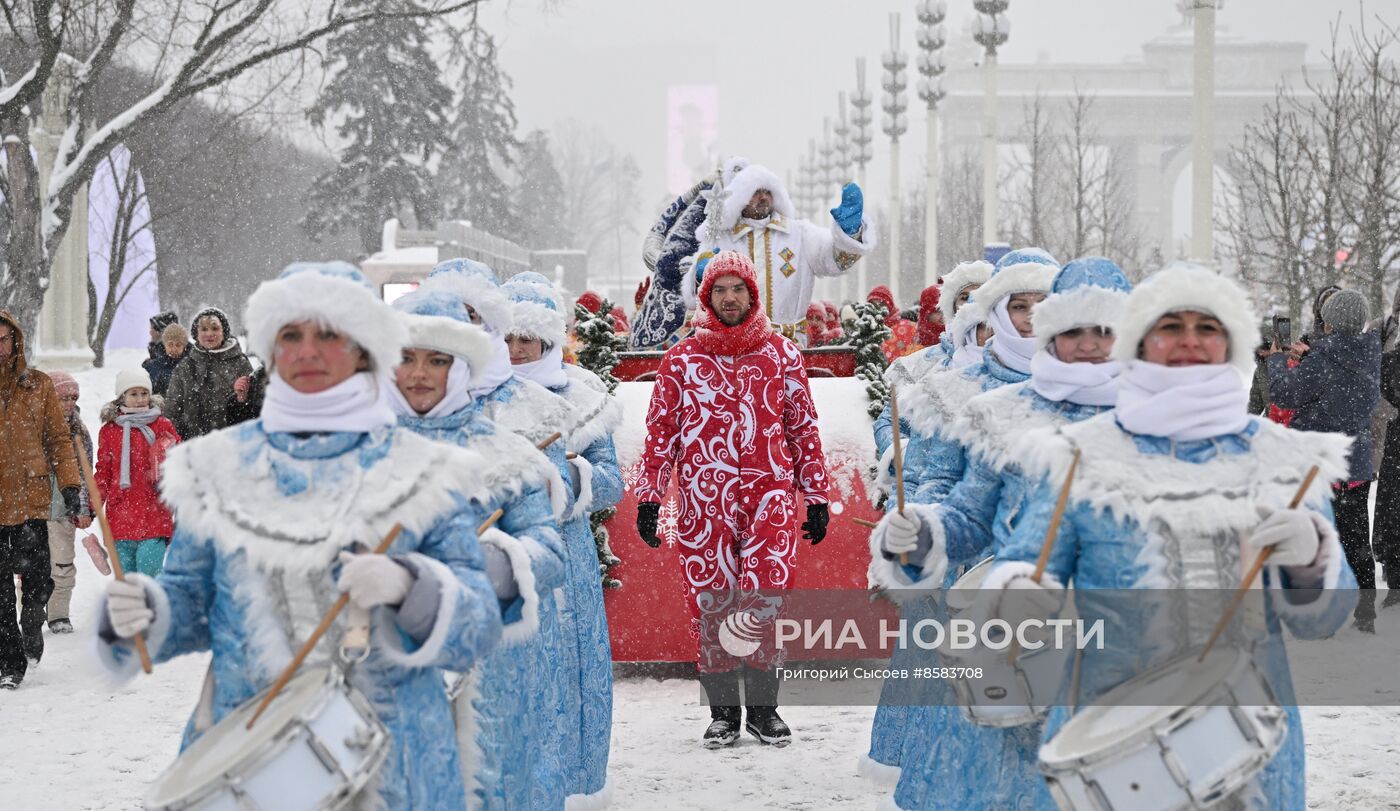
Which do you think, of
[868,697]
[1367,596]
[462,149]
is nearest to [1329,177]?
[1367,596]

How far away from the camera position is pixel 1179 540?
3928 millimetres

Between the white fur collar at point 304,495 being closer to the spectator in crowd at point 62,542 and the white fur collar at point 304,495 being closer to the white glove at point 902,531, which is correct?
the white glove at point 902,531

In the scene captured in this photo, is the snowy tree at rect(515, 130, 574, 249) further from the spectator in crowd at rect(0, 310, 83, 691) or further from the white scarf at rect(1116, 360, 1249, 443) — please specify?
the white scarf at rect(1116, 360, 1249, 443)

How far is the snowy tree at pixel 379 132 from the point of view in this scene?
51719 millimetres

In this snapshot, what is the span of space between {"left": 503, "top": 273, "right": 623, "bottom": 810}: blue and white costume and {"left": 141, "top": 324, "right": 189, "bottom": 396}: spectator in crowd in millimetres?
6743

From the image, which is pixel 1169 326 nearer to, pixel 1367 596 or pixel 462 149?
pixel 1367 596

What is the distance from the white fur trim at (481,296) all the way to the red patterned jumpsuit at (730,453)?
130 cm

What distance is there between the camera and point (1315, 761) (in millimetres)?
7332

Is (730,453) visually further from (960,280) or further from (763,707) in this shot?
(960,280)

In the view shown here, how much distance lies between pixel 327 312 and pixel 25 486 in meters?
6.06

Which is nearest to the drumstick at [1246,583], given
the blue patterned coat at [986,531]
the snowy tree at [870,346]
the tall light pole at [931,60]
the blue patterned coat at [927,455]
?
the blue patterned coat at [986,531]

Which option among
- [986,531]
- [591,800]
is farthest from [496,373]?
[986,531]

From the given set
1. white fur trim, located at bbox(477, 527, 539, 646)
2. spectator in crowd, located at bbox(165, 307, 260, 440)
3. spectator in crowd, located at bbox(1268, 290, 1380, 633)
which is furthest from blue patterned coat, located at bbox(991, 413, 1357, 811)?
spectator in crowd, located at bbox(165, 307, 260, 440)

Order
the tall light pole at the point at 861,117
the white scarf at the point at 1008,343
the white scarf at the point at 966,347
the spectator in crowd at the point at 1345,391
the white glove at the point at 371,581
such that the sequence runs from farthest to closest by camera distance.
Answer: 1. the tall light pole at the point at 861,117
2. the spectator in crowd at the point at 1345,391
3. the white scarf at the point at 966,347
4. the white scarf at the point at 1008,343
5. the white glove at the point at 371,581
